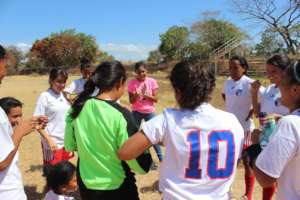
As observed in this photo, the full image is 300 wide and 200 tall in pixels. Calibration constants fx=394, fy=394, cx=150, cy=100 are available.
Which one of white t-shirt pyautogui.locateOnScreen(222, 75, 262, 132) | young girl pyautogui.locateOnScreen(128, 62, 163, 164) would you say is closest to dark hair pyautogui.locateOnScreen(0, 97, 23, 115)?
white t-shirt pyautogui.locateOnScreen(222, 75, 262, 132)

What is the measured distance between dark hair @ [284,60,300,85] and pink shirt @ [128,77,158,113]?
4813 millimetres

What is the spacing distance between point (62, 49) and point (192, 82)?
57.2 m

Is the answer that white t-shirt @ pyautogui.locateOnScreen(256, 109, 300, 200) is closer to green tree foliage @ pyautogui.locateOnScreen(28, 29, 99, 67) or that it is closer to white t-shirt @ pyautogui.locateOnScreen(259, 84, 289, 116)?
white t-shirt @ pyautogui.locateOnScreen(259, 84, 289, 116)

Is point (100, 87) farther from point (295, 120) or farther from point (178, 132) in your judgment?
point (295, 120)

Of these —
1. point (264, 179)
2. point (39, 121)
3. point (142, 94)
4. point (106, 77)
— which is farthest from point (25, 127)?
point (142, 94)

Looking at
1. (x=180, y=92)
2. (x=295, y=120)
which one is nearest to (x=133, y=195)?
(x=180, y=92)

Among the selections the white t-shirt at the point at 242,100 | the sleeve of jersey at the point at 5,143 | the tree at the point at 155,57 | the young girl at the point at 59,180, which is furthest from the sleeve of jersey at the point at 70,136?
the tree at the point at 155,57

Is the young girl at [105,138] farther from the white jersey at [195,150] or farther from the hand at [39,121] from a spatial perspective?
the white jersey at [195,150]

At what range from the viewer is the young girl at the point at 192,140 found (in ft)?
7.36

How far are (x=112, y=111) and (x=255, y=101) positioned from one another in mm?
2892

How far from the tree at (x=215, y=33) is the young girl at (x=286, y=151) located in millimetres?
49761

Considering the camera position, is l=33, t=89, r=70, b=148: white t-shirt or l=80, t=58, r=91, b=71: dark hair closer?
l=33, t=89, r=70, b=148: white t-shirt

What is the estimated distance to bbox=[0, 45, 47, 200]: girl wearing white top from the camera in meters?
2.44

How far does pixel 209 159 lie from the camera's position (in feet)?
7.39
